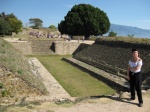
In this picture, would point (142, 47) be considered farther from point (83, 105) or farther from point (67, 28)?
point (67, 28)

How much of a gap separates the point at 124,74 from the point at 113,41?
320 inches

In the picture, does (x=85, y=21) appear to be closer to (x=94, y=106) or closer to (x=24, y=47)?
(x=24, y=47)

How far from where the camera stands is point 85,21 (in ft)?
153

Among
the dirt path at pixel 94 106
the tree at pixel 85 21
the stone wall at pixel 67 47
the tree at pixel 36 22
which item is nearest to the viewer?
the dirt path at pixel 94 106

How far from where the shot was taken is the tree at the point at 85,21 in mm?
46656

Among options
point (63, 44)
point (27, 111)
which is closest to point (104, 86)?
point (27, 111)

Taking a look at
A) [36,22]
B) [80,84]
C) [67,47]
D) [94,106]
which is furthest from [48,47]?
[36,22]

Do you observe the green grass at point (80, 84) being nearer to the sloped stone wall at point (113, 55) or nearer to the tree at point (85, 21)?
the sloped stone wall at point (113, 55)

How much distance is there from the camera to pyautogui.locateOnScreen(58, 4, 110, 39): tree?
4666cm

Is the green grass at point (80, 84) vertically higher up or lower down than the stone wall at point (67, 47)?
lower down

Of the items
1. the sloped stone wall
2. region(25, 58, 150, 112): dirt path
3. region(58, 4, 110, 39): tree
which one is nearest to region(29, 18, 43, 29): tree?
region(58, 4, 110, 39): tree

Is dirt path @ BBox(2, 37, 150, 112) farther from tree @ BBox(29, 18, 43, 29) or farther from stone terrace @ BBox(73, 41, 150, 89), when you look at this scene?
tree @ BBox(29, 18, 43, 29)

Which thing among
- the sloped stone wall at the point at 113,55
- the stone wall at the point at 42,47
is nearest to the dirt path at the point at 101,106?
the sloped stone wall at the point at 113,55

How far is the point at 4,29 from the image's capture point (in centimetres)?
5128
